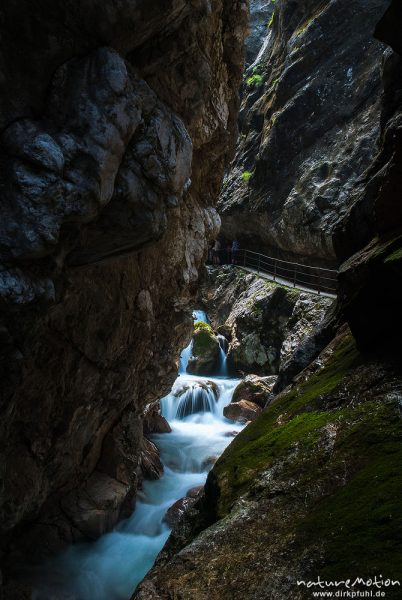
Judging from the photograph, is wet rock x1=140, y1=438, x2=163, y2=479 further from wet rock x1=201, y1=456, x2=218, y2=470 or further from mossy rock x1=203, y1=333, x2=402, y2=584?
mossy rock x1=203, y1=333, x2=402, y2=584

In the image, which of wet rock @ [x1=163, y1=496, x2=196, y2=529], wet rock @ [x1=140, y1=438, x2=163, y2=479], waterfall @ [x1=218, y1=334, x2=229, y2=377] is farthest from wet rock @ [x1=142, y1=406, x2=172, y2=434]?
waterfall @ [x1=218, y1=334, x2=229, y2=377]

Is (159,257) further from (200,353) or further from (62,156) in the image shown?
(200,353)

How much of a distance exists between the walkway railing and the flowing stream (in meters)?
5.80

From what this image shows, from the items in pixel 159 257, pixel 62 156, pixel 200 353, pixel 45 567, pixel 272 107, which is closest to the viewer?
pixel 62 156

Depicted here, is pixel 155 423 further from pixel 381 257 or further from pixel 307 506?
pixel 307 506

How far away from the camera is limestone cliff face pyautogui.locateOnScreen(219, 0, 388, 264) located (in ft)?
63.8

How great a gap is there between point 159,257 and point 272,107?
19693 millimetres

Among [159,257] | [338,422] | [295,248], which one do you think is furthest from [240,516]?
[295,248]

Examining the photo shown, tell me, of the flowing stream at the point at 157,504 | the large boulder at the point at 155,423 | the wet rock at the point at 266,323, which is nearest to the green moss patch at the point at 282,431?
the flowing stream at the point at 157,504

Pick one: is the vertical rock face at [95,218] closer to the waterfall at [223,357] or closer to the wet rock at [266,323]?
the wet rock at [266,323]

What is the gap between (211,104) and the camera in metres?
8.80

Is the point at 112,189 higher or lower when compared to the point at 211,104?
lower

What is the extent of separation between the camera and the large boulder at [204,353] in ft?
67.7

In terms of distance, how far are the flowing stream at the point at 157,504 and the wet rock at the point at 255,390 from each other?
87 centimetres
